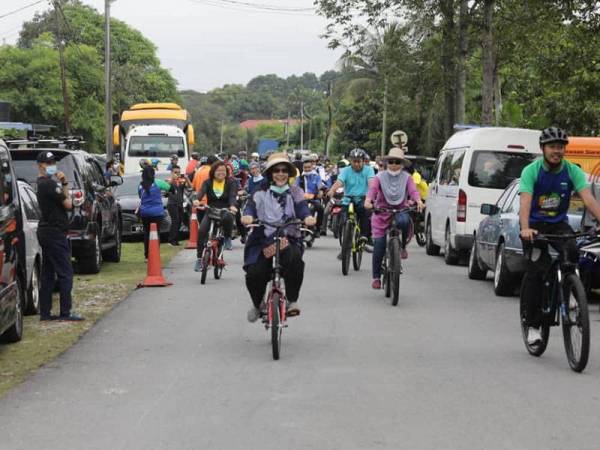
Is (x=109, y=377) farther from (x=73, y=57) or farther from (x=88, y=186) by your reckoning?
(x=73, y=57)

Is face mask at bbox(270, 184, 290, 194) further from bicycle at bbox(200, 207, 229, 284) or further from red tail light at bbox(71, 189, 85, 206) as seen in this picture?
red tail light at bbox(71, 189, 85, 206)

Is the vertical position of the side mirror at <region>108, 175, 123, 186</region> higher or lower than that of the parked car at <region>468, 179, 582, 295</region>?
higher

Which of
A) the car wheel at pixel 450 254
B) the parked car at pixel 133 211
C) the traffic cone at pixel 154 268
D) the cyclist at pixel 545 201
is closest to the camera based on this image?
the cyclist at pixel 545 201

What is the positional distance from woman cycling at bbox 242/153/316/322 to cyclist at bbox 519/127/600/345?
192cm

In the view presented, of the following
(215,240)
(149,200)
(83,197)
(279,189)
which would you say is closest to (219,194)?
(215,240)

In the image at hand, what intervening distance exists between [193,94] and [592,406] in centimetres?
17744

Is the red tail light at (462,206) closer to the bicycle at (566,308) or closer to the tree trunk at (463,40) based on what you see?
the bicycle at (566,308)

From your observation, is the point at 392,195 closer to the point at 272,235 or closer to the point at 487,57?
the point at 272,235

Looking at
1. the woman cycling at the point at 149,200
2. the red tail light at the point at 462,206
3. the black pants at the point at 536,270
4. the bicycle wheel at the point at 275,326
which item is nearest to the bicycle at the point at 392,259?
the black pants at the point at 536,270

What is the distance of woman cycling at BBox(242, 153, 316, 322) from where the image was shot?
1048 centimetres

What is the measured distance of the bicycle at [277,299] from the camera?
981 cm

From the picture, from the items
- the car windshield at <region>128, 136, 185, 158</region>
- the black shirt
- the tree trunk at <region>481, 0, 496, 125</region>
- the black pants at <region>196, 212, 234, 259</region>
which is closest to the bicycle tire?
the black pants at <region>196, 212, 234, 259</region>

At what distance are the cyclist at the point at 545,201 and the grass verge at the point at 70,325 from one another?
4011mm

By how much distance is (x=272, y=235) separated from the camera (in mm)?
10492
